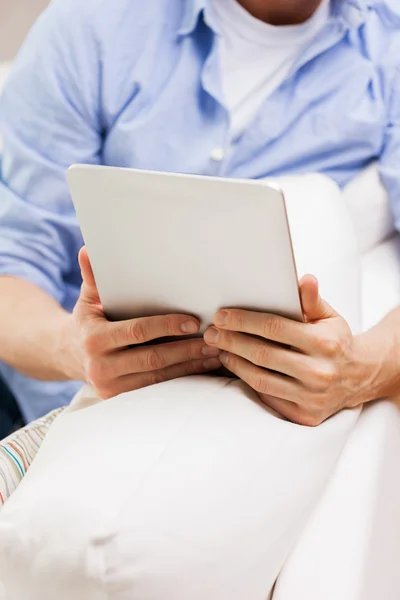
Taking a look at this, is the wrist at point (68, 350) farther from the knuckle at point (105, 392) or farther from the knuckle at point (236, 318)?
the knuckle at point (236, 318)

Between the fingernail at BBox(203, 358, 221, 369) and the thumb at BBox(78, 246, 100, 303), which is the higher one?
the thumb at BBox(78, 246, 100, 303)

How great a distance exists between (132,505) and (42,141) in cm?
58

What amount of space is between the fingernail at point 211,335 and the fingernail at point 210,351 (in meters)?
0.03

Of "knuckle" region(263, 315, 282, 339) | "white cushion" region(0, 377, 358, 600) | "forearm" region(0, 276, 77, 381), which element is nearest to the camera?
"white cushion" region(0, 377, 358, 600)

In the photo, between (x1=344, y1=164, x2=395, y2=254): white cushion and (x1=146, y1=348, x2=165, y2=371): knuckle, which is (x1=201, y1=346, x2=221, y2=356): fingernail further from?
(x1=344, y1=164, x2=395, y2=254): white cushion

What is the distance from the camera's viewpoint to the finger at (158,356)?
713 millimetres

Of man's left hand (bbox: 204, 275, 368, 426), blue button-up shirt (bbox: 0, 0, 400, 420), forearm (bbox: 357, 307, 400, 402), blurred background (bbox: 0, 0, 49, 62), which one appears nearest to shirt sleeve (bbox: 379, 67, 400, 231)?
blue button-up shirt (bbox: 0, 0, 400, 420)

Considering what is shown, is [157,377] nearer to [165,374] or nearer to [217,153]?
[165,374]

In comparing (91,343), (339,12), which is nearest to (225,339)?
(91,343)

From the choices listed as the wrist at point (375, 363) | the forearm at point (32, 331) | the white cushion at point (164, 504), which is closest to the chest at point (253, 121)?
the forearm at point (32, 331)

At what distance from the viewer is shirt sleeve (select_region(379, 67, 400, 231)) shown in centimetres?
101

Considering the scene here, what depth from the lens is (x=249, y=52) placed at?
1015 mm

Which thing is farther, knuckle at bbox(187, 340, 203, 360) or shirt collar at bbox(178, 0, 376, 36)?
shirt collar at bbox(178, 0, 376, 36)

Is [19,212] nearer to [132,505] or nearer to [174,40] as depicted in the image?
[174,40]
